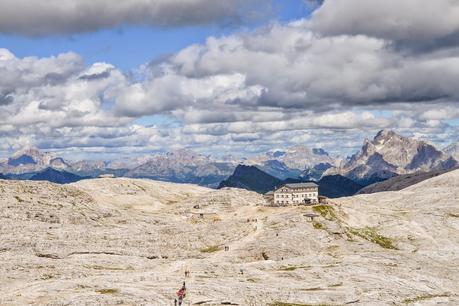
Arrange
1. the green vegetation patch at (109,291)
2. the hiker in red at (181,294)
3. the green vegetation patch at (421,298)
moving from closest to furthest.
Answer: the hiker in red at (181,294) < the green vegetation patch at (109,291) < the green vegetation patch at (421,298)

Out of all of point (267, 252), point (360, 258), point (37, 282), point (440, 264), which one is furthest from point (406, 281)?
point (37, 282)

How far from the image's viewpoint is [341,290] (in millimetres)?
145625

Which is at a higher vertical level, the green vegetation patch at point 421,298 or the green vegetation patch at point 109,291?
the green vegetation patch at point 109,291

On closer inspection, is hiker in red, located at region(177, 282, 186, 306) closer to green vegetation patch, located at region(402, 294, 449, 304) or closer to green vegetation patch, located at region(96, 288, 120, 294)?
green vegetation patch, located at region(96, 288, 120, 294)

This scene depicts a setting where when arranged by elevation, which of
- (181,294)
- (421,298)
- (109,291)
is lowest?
(421,298)

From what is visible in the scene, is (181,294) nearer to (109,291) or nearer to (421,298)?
(109,291)

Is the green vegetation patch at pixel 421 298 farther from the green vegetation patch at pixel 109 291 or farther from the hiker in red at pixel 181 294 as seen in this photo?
the green vegetation patch at pixel 109 291

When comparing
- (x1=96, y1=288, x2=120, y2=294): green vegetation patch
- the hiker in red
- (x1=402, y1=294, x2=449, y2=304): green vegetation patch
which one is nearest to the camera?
the hiker in red

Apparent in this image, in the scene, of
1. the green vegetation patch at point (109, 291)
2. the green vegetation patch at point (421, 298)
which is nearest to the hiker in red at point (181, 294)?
the green vegetation patch at point (109, 291)

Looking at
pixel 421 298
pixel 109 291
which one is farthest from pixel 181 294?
pixel 421 298

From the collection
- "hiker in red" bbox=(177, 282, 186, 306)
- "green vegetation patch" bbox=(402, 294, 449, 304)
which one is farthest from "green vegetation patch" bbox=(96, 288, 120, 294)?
"green vegetation patch" bbox=(402, 294, 449, 304)

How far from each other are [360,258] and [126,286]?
3239 inches

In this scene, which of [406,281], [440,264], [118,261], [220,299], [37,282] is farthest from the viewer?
[440,264]

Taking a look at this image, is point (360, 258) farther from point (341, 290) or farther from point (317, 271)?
point (341, 290)
